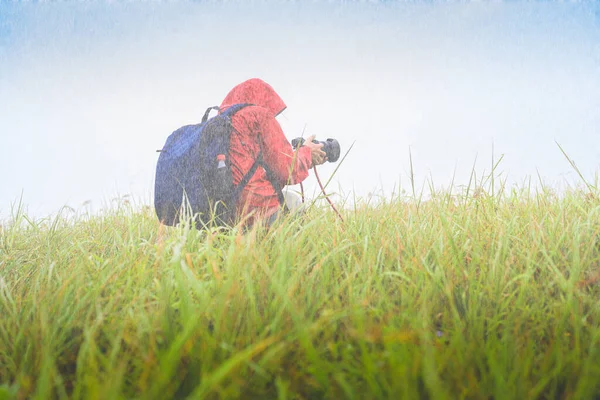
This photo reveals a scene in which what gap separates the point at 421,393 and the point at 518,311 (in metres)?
0.51

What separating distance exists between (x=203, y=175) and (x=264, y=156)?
416 mm

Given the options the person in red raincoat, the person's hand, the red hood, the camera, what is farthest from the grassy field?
the red hood

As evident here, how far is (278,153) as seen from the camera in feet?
7.57

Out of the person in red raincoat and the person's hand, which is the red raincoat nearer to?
the person in red raincoat

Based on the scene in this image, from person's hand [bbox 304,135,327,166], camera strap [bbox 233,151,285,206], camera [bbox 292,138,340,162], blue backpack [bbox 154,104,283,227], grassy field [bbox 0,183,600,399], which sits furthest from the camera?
camera [bbox 292,138,340,162]

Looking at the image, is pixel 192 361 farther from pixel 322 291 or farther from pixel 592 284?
pixel 592 284

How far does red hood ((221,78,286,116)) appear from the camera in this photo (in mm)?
2656

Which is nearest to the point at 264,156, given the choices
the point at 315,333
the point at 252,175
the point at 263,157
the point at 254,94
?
the point at 263,157

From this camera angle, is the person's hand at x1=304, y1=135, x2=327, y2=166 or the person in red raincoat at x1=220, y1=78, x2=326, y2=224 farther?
the person's hand at x1=304, y1=135, x2=327, y2=166

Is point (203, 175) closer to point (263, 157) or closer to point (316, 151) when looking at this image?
point (263, 157)

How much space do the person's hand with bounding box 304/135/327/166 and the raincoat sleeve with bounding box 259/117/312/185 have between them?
257 millimetres

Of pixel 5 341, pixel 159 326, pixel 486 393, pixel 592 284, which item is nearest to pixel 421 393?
pixel 486 393

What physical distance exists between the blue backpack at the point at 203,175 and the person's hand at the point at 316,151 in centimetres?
44

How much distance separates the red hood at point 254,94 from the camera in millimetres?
2656
